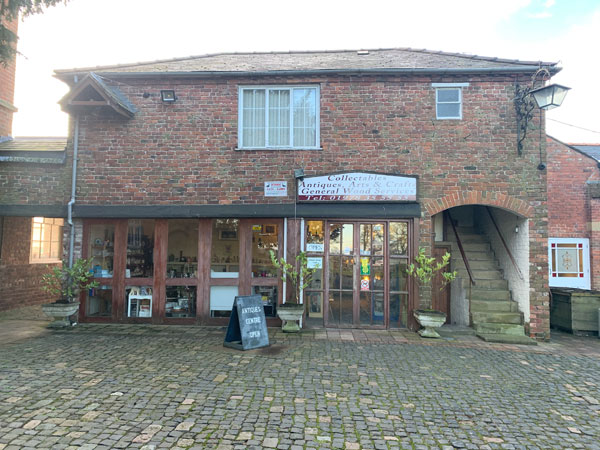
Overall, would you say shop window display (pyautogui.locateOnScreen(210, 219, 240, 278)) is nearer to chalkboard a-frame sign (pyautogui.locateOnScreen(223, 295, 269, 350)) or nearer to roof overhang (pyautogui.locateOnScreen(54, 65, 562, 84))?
chalkboard a-frame sign (pyautogui.locateOnScreen(223, 295, 269, 350))

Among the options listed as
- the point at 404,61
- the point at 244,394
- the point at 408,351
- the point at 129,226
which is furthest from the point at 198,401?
the point at 404,61

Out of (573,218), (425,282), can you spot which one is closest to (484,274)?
(425,282)

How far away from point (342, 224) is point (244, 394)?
4485 millimetres

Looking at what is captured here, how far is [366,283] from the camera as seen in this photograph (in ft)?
26.8

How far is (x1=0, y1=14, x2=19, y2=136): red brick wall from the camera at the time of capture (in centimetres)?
1051

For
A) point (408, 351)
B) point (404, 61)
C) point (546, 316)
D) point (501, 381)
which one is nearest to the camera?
point (501, 381)

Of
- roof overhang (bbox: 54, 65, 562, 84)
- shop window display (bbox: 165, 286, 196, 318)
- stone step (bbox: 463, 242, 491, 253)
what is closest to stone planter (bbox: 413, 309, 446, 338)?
stone step (bbox: 463, 242, 491, 253)

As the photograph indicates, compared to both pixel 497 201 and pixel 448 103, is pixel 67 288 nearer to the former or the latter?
pixel 448 103

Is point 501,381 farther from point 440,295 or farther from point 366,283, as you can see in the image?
point 440,295

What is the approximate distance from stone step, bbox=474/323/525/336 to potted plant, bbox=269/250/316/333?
375 cm

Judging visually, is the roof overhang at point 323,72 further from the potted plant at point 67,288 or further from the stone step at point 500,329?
the stone step at point 500,329

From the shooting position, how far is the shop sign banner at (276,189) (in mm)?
8180

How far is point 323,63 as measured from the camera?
9.07 metres

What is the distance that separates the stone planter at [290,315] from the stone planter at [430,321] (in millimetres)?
2425
